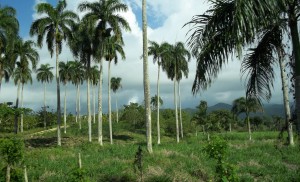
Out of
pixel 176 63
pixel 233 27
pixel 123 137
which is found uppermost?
pixel 176 63

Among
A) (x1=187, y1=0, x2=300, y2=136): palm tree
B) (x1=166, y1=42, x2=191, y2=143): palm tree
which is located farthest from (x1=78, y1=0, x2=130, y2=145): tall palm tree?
(x1=187, y1=0, x2=300, y2=136): palm tree

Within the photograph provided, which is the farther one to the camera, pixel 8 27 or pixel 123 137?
pixel 123 137

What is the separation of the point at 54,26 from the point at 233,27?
34.9 m

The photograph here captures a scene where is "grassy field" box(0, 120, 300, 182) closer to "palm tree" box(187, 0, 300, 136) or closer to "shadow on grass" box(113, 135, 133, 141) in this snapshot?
"palm tree" box(187, 0, 300, 136)

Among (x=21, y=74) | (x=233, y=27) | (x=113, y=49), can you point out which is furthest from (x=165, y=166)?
(x=21, y=74)

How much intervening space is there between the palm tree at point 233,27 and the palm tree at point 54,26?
32.4m

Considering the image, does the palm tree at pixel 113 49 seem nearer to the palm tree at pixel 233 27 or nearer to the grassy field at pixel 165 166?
the grassy field at pixel 165 166

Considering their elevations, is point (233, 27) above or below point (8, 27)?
below

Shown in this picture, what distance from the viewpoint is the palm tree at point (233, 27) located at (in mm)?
5535

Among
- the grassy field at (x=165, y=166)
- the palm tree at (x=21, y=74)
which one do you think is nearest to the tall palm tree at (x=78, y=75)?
the palm tree at (x=21, y=74)

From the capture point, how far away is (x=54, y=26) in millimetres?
38125

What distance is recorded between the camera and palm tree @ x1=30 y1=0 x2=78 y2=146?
123ft

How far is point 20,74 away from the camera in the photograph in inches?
Answer: 2218

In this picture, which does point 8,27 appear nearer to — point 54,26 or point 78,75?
point 54,26
